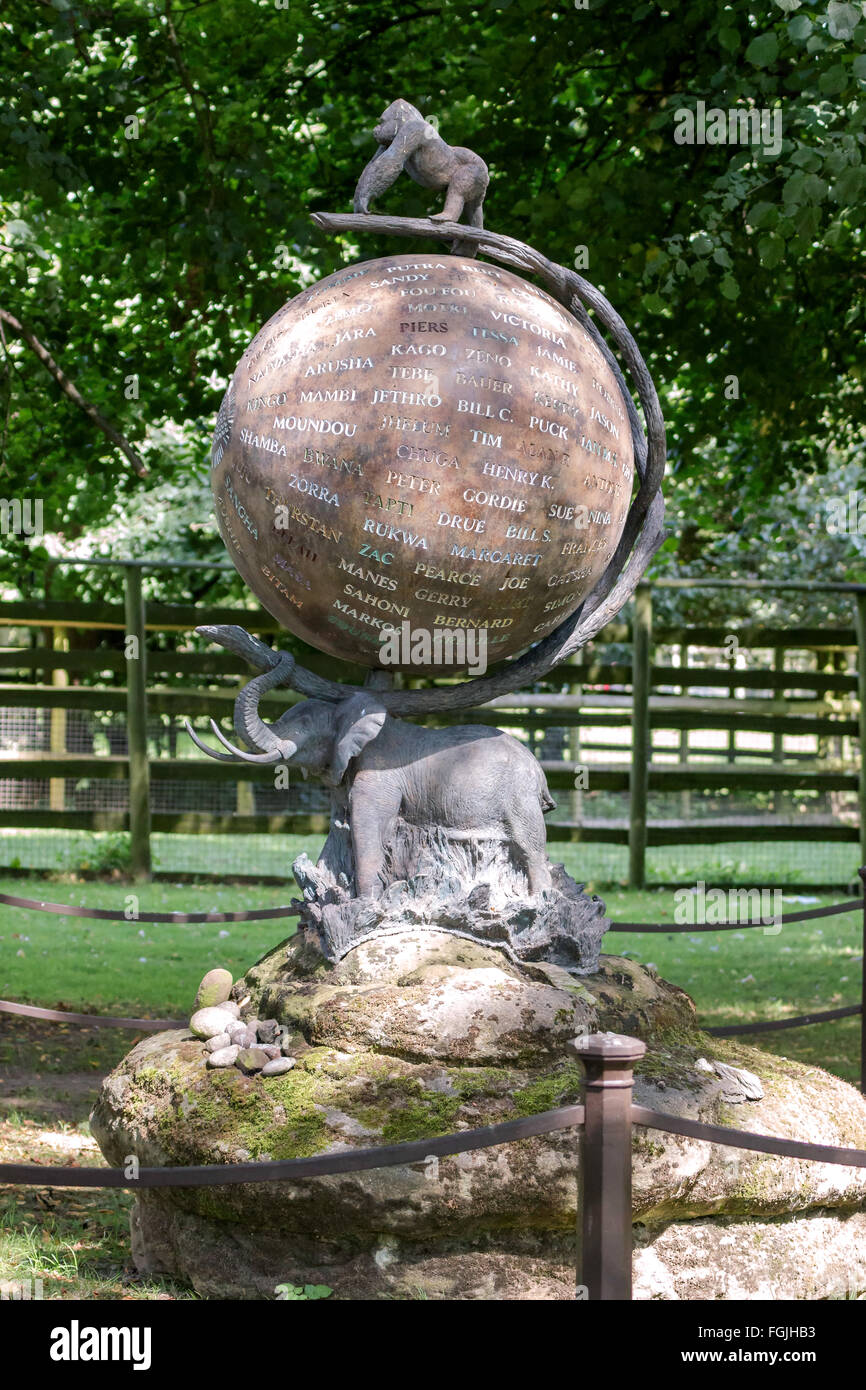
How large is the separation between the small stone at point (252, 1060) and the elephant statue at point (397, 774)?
576 millimetres

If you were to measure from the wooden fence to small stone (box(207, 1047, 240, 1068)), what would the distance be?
622cm

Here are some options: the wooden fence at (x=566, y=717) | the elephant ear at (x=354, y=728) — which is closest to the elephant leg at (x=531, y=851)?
the elephant ear at (x=354, y=728)

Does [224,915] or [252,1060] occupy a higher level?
[224,915]

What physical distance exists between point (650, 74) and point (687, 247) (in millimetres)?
1985

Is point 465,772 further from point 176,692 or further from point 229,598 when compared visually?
point 229,598

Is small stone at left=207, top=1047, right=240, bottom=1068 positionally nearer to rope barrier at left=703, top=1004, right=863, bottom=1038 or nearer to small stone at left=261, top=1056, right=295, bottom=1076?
small stone at left=261, top=1056, right=295, bottom=1076

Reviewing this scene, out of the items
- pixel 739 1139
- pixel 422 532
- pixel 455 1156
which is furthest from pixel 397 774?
pixel 739 1139

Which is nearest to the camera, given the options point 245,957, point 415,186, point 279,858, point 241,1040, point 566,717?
point 241,1040

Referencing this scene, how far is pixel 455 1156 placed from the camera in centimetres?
356

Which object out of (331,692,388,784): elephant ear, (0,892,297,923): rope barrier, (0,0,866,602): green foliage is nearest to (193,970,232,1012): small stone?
(331,692,388,784): elephant ear

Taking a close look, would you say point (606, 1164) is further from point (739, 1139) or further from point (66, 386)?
point (66, 386)

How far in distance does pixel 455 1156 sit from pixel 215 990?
1.33 metres

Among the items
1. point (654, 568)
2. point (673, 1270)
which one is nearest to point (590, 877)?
point (654, 568)

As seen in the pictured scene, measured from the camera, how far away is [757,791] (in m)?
11.2
